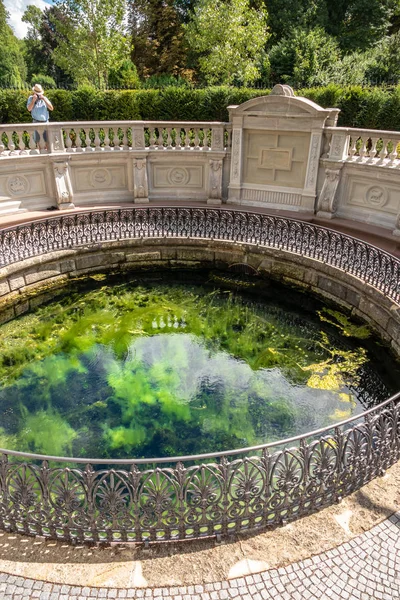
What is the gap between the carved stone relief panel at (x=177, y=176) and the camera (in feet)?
42.8

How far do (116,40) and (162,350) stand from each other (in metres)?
24.7

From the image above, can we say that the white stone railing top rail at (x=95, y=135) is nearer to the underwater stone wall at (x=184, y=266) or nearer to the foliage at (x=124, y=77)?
the underwater stone wall at (x=184, y=266)

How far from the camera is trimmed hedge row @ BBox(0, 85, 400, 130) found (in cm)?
1508

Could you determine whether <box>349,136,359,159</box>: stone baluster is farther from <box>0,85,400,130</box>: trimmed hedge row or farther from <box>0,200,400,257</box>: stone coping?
<box>0,85,400,130</box>: trimmed hedge row

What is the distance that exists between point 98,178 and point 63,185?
1058mm

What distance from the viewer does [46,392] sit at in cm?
728

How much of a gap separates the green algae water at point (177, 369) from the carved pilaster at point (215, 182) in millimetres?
3350

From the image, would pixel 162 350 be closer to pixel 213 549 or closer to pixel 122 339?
pixel 122 339

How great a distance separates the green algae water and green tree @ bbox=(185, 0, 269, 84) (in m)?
17.2

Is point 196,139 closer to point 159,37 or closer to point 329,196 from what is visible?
point 329,196

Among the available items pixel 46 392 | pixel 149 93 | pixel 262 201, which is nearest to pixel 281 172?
pixel 262 201

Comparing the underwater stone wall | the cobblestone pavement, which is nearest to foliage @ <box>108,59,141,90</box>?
the underwater stone wall

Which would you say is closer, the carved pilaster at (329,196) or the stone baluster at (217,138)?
the carved pilaster at (329,196)

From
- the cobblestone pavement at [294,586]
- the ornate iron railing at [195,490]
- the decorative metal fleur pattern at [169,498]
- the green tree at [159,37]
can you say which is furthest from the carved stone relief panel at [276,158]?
the green tree at [159,37]
